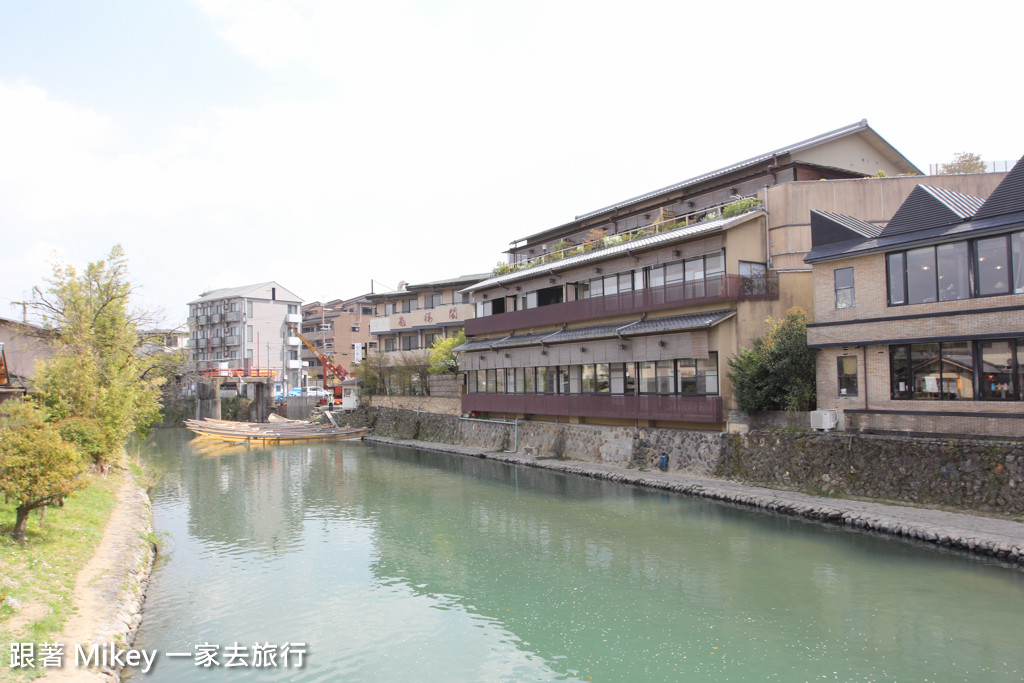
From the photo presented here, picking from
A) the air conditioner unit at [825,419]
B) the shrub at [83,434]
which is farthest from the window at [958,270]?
the shrub at [83,434]

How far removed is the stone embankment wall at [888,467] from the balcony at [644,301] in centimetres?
548

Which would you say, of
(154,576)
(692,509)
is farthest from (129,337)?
(692,509)

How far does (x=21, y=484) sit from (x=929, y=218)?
909 inches

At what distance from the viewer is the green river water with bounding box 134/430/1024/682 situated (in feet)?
34.1

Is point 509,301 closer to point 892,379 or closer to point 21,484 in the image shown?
point 892,379

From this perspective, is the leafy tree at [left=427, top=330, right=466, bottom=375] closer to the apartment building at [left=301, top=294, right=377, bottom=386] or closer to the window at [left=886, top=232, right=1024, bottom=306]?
the apartment building at [left=301, top=294, right=377, bottom=386]

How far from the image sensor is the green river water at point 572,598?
409 inches

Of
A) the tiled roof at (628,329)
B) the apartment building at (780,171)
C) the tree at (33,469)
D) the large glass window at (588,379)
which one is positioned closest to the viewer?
the tree at (33,469)

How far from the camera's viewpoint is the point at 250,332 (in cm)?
7831

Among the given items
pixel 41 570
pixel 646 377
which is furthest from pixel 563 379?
pixel 41 570

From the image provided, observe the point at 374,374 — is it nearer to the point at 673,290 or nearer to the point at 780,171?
the point at 673,290

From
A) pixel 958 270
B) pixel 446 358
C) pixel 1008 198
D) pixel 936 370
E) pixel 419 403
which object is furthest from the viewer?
pixel 419 403

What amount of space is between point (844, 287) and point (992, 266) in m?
4.14

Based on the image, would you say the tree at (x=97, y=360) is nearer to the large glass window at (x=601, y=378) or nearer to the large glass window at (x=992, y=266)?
the large glass window at (x=601, y=378)
